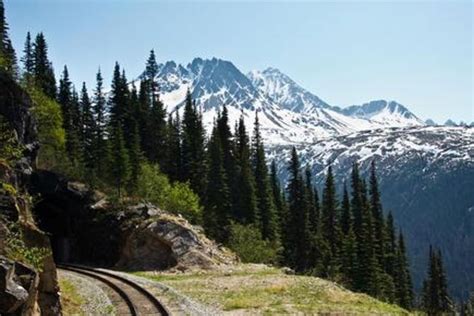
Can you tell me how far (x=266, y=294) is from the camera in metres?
32.9

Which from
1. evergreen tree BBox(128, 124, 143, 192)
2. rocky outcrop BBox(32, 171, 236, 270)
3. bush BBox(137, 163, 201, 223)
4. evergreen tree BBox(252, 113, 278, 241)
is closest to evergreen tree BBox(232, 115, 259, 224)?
evergreen tree BBox(252, 113, 278, 241)

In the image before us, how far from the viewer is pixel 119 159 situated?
6750cm

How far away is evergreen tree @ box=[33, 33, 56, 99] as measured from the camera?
94188 millimetres

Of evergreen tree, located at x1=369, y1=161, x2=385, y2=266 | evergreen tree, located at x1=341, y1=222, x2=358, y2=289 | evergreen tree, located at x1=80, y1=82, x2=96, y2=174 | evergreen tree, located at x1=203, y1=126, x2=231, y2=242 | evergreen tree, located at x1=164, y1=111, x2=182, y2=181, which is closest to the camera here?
evergreen tree, located at x1=203, y1=126, x2=231, y2=242

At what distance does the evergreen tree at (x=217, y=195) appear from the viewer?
75.4m

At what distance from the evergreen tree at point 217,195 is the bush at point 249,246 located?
6.24 meters

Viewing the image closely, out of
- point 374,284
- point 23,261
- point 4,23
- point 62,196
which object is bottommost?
point 374,284

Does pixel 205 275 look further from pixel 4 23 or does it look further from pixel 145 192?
pixel 4 23

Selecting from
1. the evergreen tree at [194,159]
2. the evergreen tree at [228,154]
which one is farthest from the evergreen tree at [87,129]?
the evergreen tree at [228,154]

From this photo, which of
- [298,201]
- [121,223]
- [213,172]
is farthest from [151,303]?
[298,201]

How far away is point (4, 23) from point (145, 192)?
42.5m

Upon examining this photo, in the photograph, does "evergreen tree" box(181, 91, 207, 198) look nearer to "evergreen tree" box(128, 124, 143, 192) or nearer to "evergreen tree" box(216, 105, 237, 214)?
"evergreen tree" box(216, 105, 237, 214)

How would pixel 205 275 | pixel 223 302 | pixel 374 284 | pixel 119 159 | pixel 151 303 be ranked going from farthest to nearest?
1. pixel 374 284
2. pixel 119 159
3. pixel 205 275
4. pixel 223 302
5. pixel 151 303

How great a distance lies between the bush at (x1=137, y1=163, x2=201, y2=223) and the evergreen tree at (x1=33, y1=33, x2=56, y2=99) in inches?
1265
